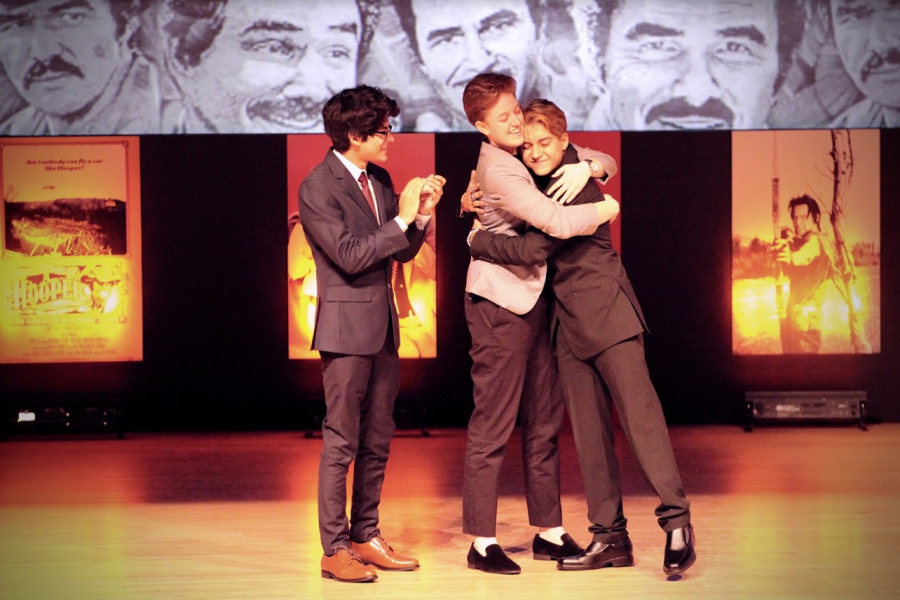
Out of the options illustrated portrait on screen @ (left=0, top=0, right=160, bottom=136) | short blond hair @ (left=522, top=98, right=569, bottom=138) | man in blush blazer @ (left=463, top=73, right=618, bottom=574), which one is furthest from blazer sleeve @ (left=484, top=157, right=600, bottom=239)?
illustrated portrait on screen @ (left=0, top=0, right=160, bottom=136)

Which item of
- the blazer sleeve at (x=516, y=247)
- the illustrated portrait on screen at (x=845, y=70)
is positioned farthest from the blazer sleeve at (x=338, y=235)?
the illustrated portrait on screen at (x=845, y=70)

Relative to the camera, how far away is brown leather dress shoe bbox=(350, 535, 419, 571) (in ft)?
11.5

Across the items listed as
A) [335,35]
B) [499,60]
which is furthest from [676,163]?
[335,35]

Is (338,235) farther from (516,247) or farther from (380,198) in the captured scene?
(516,247)

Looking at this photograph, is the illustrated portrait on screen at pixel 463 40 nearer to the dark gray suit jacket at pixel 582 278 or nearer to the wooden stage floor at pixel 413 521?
the wooden stage floor at pixel 413 521

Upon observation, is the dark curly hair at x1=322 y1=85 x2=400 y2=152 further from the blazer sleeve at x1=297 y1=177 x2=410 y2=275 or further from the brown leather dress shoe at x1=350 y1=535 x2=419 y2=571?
the brown leather dress shoe at x1=350 y1=535 x2=419 y2=571

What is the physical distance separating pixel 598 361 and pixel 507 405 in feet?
1.13

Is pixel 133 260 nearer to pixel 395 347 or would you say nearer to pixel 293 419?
pixel 293 419

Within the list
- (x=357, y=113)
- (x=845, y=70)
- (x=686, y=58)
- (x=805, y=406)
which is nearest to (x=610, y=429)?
(x=357, y=113)

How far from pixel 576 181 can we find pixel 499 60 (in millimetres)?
3748

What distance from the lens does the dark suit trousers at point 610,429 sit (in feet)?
11.0

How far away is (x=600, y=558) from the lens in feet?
11.5

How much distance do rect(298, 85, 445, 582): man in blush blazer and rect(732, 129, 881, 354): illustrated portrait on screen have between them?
4068mm

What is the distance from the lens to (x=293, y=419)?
6949 mm
